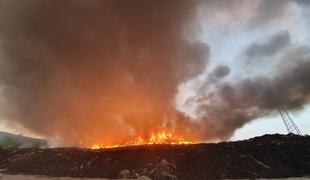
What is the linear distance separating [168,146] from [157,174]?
467cm

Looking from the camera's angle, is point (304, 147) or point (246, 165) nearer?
point (246, 165)

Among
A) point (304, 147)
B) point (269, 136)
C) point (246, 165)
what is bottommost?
point (246, 165)

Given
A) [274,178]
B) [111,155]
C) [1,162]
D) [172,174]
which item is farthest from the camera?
[1,162]

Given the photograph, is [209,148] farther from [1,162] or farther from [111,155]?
[1,162]

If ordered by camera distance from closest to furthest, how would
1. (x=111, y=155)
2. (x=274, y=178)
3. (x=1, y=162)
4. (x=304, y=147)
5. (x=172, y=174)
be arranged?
(x=274, y=178), (x=172, y=174), (x=304, y=147), (x=111, y=155), (x=1, y=162)

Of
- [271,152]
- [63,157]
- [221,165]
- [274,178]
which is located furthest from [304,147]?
[63,157]

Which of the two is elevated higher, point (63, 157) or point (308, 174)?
point (63, 157)

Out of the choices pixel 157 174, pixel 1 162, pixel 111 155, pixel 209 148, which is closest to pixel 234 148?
pixel 209 148

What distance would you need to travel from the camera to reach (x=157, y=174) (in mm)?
22484

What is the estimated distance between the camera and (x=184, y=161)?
79.2 ft

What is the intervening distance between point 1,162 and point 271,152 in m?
24.7

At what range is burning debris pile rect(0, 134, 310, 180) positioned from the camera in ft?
73.4

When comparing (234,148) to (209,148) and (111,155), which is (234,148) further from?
(111,155)

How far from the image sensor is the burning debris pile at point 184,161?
73.4 ft
